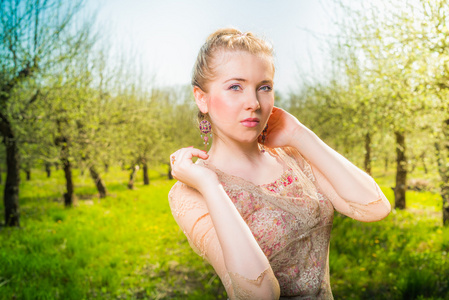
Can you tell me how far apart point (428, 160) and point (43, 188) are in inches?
733

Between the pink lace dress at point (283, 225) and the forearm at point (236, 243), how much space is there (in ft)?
0.57

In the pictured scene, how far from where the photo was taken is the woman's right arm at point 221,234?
1.42 meters

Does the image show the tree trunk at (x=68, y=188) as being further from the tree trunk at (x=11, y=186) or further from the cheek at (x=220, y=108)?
the cheek at (x=220, y=108)

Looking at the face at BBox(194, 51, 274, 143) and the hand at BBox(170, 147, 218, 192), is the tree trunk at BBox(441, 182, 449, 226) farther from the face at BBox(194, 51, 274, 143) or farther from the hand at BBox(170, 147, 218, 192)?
the hand at BBox(170, 147, 218, 192)

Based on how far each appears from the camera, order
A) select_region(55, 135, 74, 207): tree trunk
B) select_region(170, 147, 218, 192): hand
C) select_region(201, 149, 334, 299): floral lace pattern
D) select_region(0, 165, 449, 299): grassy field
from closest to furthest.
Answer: select_region(170, 147, 218, 192): hand, select_region(201, 149, 334, 299): floral lace pattern, select_region(0, 165, 449, 299): grassy field, select_region(55, 135, 74, 207): tree trunk

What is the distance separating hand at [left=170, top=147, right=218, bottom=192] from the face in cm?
24

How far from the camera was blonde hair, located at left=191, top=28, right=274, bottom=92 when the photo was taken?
1721mm

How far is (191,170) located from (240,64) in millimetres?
594

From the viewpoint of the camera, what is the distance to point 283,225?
171cm

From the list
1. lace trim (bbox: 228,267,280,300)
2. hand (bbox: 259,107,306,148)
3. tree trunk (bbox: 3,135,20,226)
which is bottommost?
tree trunk (bbox: 3,135,20,226)

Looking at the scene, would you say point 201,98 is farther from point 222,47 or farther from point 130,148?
point 130,148

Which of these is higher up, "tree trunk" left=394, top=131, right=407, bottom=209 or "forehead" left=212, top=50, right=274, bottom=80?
"forehead" left=212, top=50, right=274, bottom=80

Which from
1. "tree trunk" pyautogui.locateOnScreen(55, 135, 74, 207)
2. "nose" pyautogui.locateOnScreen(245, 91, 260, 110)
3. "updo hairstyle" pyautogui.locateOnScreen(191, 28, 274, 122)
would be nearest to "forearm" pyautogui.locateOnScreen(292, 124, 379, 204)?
"nose" pyautogui.locateOnScreen(245, 91, 260, 110)

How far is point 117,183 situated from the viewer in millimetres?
22266
